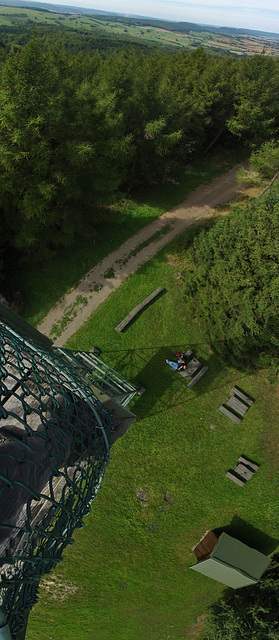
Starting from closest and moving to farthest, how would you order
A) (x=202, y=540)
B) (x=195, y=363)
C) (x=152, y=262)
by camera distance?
(x=202, y=540)
(x=195, y=363)
(x=152, y=262)

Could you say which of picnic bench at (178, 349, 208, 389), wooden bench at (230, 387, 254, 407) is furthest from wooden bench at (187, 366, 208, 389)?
wooden bench at (230, 387, 254, 407)

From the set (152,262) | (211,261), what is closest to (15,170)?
(152,262)

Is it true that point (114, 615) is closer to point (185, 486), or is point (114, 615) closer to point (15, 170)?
point (185, 486)

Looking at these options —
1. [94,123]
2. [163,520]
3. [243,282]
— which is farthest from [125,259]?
[163,520]

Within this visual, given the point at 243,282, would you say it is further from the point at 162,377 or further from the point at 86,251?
the point at 86,251

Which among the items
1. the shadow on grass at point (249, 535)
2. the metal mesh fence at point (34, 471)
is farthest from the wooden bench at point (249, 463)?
the metal mesh fence at point (34, 471)

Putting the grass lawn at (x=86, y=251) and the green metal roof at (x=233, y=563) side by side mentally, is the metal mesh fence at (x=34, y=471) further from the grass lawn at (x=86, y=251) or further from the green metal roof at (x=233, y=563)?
the grass lawn at (x=86, y=251)
